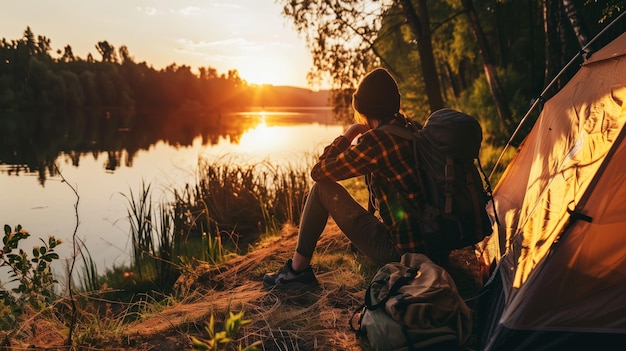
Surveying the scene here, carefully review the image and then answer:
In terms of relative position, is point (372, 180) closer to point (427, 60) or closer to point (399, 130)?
point (399, 130)

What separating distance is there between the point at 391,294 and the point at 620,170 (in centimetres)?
121

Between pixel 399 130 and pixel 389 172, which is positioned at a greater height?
pixel 399 130

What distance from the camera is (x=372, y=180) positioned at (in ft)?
9.46

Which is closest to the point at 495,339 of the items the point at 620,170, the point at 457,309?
the point at 457,309

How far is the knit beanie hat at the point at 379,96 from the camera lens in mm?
2846

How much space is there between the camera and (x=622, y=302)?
84.3 inches

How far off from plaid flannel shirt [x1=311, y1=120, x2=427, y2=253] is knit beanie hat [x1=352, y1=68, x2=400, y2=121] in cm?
9

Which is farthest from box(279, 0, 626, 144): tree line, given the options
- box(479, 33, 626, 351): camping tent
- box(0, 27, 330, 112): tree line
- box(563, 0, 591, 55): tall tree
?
box(0, 27, 330, 112): tree line

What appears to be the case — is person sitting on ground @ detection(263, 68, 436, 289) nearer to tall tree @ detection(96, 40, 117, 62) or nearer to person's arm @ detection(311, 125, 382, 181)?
person's arm @ detection(311, 125, 382, 181)

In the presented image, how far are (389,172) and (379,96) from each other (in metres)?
0.47

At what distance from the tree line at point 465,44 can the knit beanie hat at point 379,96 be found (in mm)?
1495

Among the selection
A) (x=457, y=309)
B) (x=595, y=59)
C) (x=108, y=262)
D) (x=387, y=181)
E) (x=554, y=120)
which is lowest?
(x=108, y=262)

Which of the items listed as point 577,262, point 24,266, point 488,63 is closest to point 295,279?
point 24,266

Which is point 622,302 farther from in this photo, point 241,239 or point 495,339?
point 241,239
